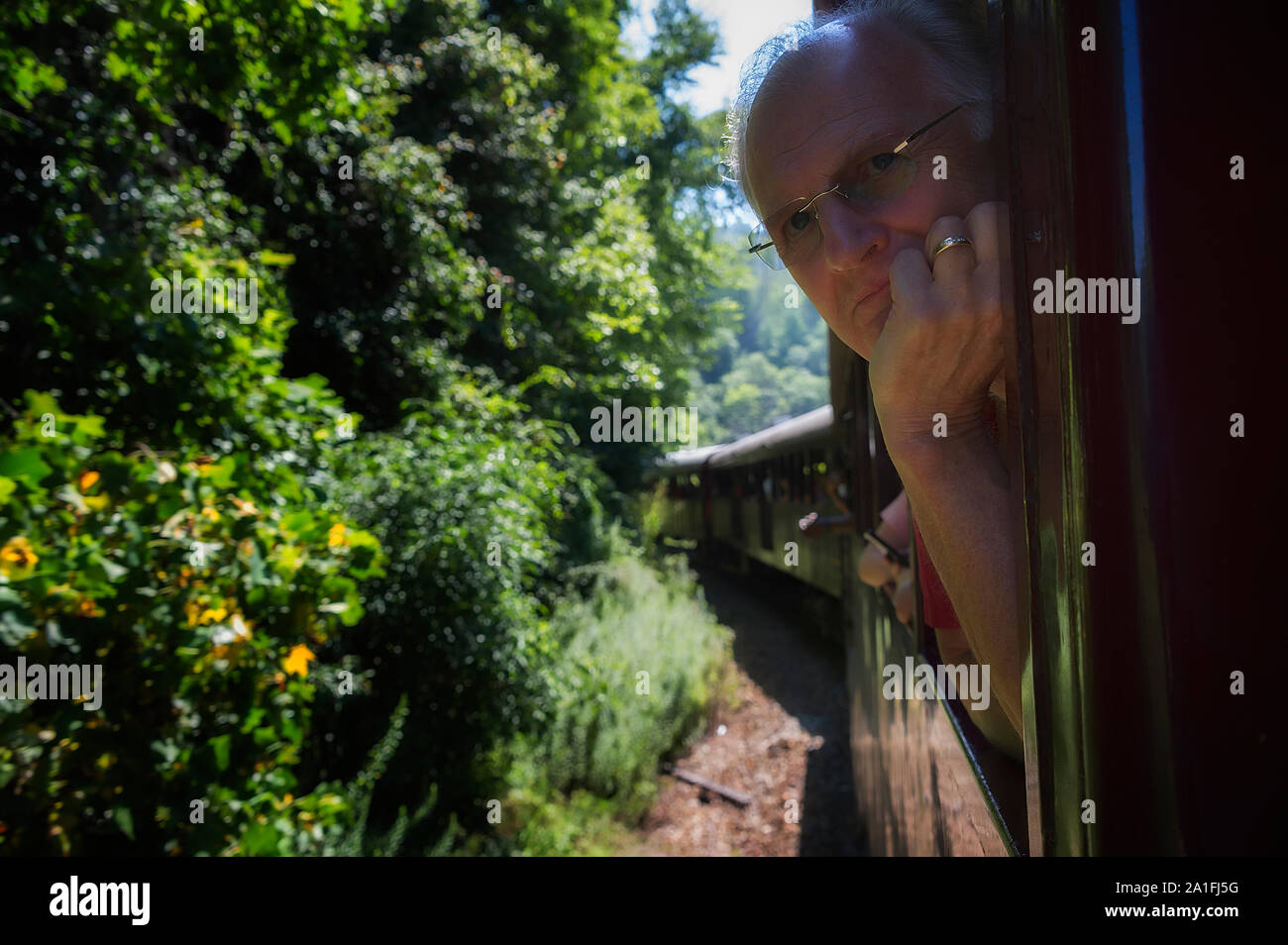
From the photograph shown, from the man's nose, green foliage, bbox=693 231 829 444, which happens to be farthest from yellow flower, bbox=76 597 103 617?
green foliage, bbox=693 231 829 444

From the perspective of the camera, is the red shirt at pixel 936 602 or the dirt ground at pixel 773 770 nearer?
the red shirt at pixel 936 602

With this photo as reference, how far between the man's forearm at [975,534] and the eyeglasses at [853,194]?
0.35 metres

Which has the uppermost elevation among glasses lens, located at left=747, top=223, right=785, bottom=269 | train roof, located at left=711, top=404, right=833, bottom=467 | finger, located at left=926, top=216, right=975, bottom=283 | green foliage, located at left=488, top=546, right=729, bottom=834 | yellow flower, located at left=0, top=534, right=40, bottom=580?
train roof, located at left=711, top=404, right=833, bottom=467

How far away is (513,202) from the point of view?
31.0ft

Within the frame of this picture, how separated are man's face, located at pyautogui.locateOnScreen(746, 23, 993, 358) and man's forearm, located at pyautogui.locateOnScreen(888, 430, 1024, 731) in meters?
0.23

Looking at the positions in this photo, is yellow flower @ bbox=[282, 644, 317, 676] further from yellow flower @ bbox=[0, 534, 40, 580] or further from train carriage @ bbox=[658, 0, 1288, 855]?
train carriage @ bbox=[658, 0, 1288, 855]

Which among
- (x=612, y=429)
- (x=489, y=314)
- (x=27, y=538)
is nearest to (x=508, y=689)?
(x=27, y=538)

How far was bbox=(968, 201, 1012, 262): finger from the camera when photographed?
72 centimetres

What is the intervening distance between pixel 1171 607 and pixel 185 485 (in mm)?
2426

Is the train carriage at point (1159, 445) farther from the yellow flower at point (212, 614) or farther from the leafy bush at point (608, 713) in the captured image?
the leafy bush at point (608, 713)

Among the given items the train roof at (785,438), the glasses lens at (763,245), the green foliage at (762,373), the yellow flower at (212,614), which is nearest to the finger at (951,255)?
the glasses lens at (763,245)

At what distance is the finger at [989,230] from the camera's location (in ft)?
2.36

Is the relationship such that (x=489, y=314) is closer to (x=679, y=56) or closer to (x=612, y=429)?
(x=612, y=429)

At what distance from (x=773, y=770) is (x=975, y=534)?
7.04 meters
